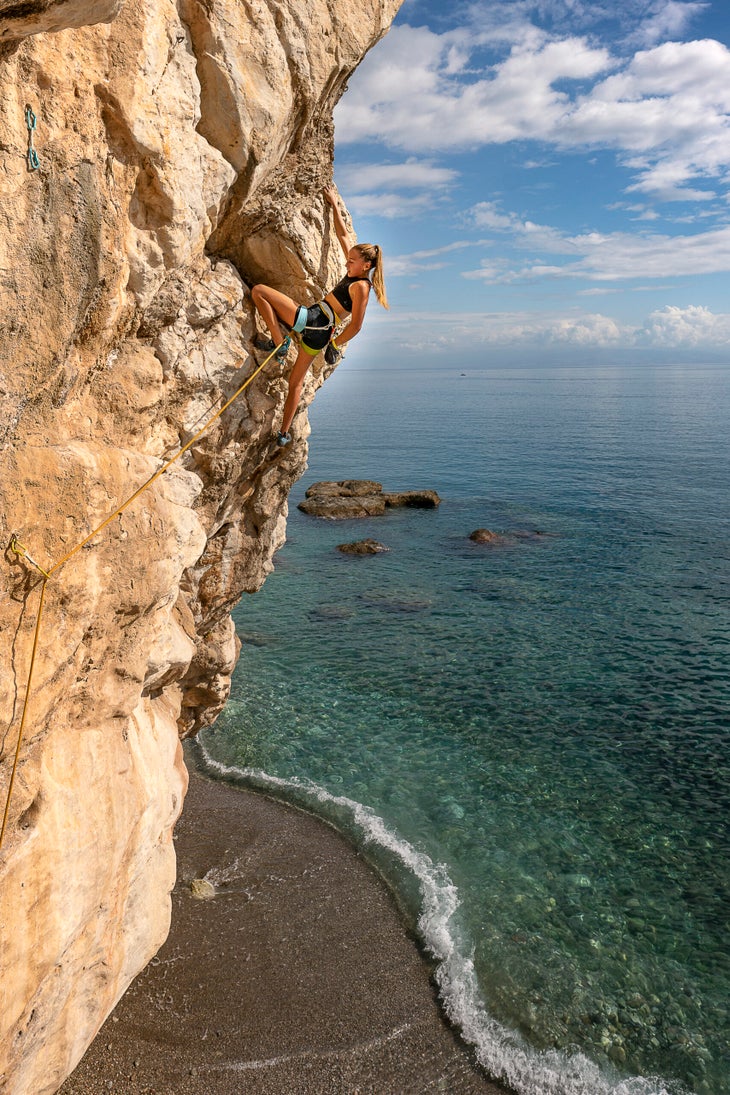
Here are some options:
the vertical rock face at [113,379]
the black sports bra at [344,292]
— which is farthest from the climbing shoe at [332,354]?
the vertical rock face at [113,379]

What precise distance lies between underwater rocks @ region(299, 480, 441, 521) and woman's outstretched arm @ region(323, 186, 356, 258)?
27682 mm

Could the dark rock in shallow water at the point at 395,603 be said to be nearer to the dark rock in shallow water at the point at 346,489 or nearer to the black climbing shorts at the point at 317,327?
the black climbing shorts at the point at 317,327

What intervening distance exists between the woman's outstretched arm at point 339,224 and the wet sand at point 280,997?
10.2 metres

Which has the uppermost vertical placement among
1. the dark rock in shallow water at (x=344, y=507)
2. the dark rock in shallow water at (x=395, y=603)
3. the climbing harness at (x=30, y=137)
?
the climbing harness at (x=30, y=137)

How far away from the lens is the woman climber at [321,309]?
8844mm

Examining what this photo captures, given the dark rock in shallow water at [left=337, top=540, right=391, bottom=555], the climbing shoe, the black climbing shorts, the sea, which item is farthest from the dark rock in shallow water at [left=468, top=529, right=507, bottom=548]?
the black climbing shorts

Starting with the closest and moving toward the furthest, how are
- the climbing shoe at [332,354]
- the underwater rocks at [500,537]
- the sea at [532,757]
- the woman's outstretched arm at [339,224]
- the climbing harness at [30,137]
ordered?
the climbing harness at [30,137] → the woman's outstretched arm at [339,224] → the sea at [532,757] → the climbing shoe at [332,354] → the underwater rocks at [500,537]

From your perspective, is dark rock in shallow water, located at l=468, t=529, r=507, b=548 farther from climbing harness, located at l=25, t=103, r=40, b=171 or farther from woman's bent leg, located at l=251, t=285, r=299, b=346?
climbing harness, located at l=25, t=103, r=40, b=171

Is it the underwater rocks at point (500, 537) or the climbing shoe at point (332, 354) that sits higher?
the climbing shoe at point (332, 354)

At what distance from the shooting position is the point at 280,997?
386 inches

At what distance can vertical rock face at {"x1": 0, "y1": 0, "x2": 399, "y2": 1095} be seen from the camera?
499 cm

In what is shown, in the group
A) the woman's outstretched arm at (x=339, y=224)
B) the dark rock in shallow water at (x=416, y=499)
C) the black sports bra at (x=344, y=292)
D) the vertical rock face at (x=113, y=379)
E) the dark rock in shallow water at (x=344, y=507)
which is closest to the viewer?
the vertical rock face at (x=113, y=379)

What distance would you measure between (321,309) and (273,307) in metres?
0.66

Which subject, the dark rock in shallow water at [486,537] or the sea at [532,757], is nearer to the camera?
the sea at [532,757]
